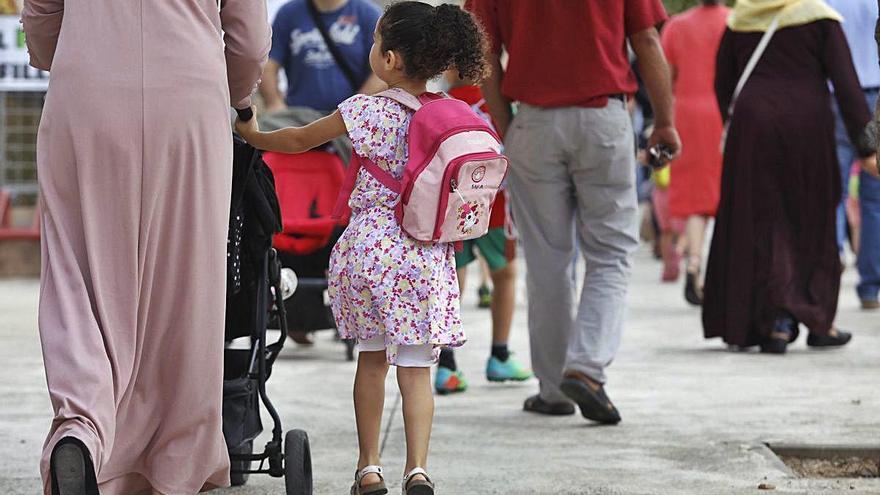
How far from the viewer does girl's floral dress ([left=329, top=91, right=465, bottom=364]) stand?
4.49 m

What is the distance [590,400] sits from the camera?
605 cm

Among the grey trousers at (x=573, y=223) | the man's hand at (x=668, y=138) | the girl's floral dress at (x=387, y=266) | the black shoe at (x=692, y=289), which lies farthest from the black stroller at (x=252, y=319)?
the black shoe at (x=692, y=289)

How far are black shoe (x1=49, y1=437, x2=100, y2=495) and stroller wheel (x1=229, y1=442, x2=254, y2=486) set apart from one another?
0.66m

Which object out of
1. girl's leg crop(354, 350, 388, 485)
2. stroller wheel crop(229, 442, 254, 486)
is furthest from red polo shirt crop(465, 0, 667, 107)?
stroller wheel crop(229, 442, 254, 486)

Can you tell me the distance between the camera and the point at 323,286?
26.2 feet

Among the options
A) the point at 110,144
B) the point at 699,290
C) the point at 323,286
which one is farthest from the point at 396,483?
the point at 699,290

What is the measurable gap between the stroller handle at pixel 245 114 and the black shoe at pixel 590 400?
196cm

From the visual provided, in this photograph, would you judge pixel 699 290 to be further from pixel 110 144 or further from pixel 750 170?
pixel 110 144

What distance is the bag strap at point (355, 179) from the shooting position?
14.9 ft

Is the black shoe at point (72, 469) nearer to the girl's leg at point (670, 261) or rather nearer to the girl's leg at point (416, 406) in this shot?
the girl's leg at point (416, 406)

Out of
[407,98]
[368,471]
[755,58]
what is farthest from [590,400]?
[755,58]

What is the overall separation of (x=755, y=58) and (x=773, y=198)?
28.5 inches

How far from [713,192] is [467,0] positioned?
5668 mm

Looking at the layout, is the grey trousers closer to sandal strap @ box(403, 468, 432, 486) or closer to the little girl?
the little girl
